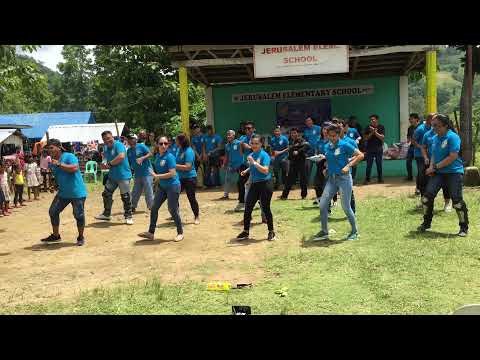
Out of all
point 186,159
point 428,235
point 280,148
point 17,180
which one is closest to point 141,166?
point 186,159

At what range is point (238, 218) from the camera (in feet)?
33.8

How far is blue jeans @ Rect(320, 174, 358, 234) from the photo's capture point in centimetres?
763

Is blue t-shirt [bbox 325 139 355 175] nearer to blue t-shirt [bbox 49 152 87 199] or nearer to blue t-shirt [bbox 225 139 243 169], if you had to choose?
blue t-shirt [bbox 225 139 243 169]

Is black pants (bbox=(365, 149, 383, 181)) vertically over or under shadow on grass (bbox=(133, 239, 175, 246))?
over

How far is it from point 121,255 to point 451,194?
508 centimetres

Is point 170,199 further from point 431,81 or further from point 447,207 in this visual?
point 431,81

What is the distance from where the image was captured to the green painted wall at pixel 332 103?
17.7 m

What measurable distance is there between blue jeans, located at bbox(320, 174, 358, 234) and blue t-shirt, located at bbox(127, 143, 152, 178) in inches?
166

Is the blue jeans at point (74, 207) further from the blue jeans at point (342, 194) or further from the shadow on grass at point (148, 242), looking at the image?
the blue jeans at point (342, 194)

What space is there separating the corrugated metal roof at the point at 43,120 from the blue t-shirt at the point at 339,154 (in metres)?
32.8

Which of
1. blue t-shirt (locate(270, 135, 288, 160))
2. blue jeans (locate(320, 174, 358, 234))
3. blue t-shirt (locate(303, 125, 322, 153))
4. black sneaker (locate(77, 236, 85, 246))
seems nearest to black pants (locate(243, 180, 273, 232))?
blue jeans (locate(320, 174, 358, 234))
